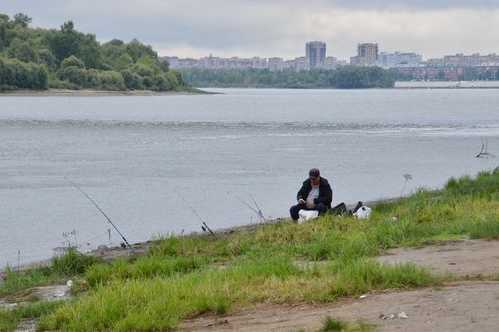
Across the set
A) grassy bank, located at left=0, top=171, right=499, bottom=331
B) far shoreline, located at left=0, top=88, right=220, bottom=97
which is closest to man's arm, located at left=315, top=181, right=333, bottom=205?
grassy bank, located at left=0, top=171, right=499, bottom=331

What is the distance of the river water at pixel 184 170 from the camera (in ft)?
78.9

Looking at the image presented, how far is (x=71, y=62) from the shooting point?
150 meters

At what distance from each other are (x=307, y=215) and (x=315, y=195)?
1.73 feet

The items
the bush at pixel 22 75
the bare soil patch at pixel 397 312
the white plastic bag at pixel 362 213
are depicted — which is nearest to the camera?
the bare soil patch at pixel 397 312

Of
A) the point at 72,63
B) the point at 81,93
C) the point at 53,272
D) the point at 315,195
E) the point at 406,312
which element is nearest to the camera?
the point at 406,312

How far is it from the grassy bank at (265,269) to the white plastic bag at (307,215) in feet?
1.25

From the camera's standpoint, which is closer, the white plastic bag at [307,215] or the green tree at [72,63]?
the white plastic bag at [307,215]

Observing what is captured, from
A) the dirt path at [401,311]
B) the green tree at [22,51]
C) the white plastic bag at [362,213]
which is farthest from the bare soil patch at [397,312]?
the green tree at [22,51]

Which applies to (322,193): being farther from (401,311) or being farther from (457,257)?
(401,311)

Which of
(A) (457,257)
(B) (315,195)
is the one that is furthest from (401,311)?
(B) (315,195)

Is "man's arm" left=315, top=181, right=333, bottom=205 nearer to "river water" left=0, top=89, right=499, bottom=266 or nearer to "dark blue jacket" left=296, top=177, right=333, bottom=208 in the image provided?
"dark blue jacket" left=296, top=177, right=333, bottom=208

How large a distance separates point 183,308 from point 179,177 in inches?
1016

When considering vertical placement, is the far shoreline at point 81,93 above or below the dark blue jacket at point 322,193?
below

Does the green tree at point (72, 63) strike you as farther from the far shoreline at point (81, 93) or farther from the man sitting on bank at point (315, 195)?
the man sitting on bank at point (315, 195)
